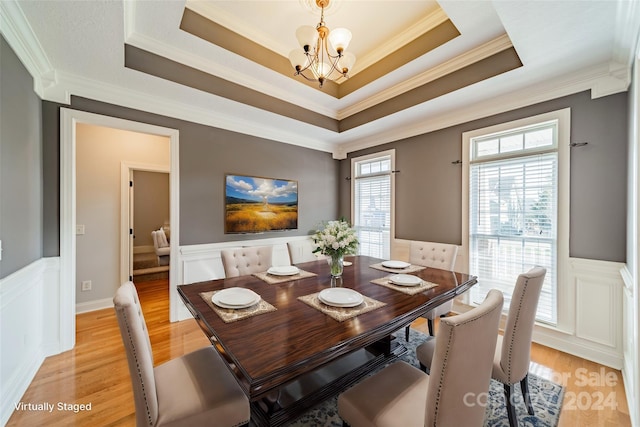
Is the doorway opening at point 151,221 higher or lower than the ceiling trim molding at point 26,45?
lower

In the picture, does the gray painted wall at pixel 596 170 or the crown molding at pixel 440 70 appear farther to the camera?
the crown molding at pixel 440 70

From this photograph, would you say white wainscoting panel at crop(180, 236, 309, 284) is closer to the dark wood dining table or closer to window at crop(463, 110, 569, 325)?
the dark wood dining table

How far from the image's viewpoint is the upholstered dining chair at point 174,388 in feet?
3.34

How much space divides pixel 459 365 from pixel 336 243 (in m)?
1.18

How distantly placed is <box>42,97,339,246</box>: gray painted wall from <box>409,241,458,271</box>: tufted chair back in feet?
6.78

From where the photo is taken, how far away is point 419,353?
5.25ft

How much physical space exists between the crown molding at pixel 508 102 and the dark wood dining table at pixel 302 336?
81.9 inches

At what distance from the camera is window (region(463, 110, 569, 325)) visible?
253cm

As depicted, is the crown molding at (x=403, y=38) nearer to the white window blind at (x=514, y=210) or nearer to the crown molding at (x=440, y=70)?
the crown molding at (x=440, y=70)

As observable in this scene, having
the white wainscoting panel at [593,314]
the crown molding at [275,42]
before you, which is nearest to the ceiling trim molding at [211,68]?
the crown molding at [275,42]

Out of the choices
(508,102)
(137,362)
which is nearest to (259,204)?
(137,362)

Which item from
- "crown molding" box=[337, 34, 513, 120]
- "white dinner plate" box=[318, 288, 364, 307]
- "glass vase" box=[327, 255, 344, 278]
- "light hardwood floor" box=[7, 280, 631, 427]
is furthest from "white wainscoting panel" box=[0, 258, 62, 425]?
"crown molding" box=[337, 34, 513, 120]

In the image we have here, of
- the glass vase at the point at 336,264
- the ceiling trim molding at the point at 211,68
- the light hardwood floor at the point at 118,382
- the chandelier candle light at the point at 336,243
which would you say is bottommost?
the light hardwood floor at the point at 118,382

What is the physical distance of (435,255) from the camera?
108 inches
